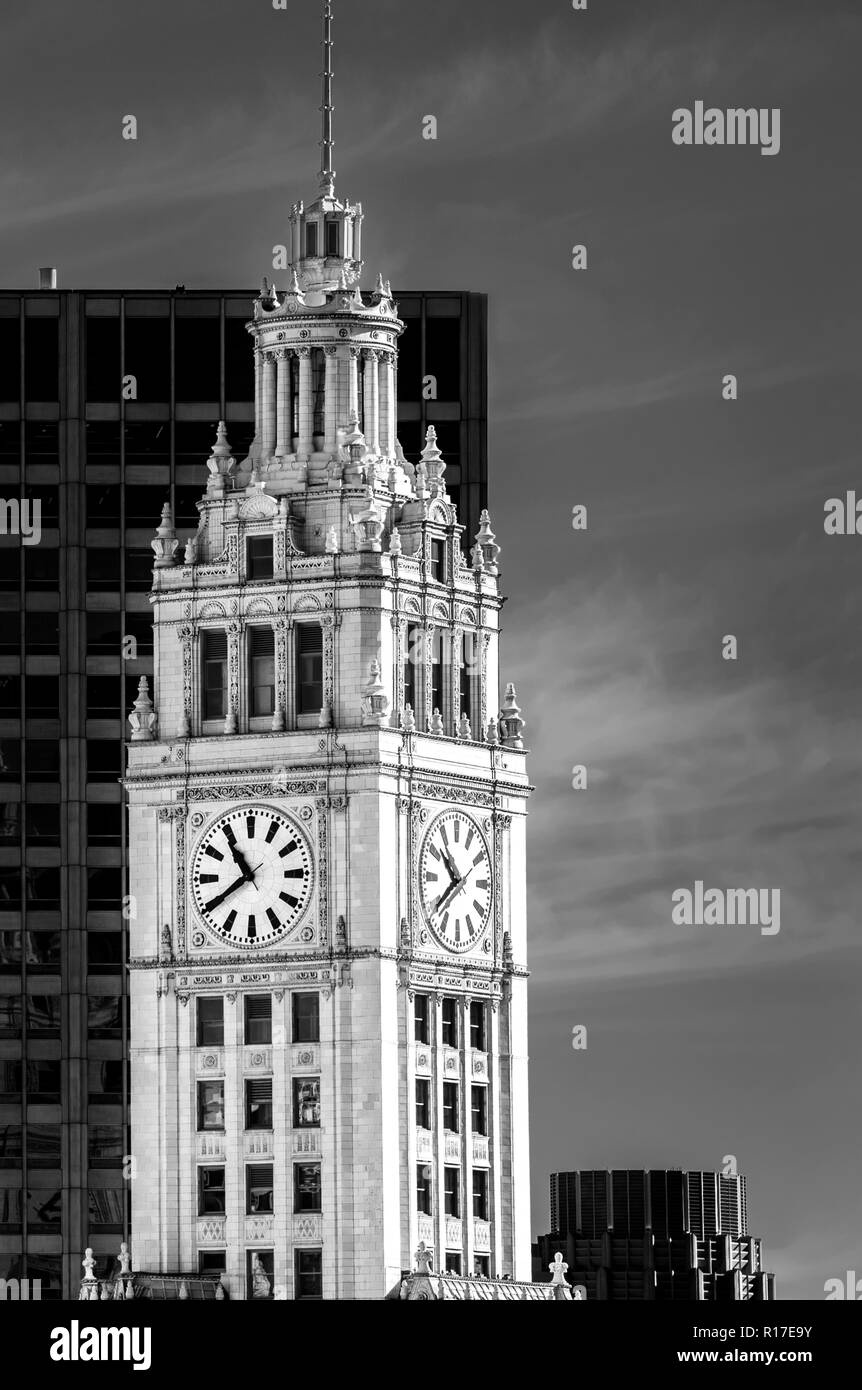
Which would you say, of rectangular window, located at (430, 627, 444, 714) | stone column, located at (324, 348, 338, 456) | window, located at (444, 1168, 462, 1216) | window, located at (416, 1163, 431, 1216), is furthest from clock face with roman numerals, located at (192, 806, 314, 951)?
stone column, located at (324, 348, 338, 456)

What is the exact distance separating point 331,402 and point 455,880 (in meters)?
16.4

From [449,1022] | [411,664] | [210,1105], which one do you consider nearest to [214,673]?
[411,664]

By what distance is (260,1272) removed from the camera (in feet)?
625

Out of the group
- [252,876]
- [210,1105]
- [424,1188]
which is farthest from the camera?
[424,1188]

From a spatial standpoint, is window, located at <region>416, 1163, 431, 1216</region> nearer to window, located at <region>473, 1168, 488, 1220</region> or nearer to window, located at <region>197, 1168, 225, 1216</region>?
window, located at <region>473, 1168, 488, 1220</region>

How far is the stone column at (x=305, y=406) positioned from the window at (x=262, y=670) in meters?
6.45

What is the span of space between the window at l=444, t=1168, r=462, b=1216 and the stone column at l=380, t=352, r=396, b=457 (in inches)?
950

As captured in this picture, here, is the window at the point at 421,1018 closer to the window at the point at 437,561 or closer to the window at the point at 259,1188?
the window at the point at 259,1188

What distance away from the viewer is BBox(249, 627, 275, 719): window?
193500 millimetres

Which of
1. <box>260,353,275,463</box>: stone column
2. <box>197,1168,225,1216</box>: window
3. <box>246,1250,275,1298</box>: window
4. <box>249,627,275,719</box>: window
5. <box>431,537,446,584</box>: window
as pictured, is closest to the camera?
<box>246,1250,275,1298</box>: window

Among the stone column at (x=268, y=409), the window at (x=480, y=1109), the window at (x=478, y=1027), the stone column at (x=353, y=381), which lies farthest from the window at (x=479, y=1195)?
the stone column at (x=353, y=381)

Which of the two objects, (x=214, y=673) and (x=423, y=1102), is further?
(x=214, y=673)

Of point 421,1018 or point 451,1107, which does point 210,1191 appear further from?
point 421,1018
